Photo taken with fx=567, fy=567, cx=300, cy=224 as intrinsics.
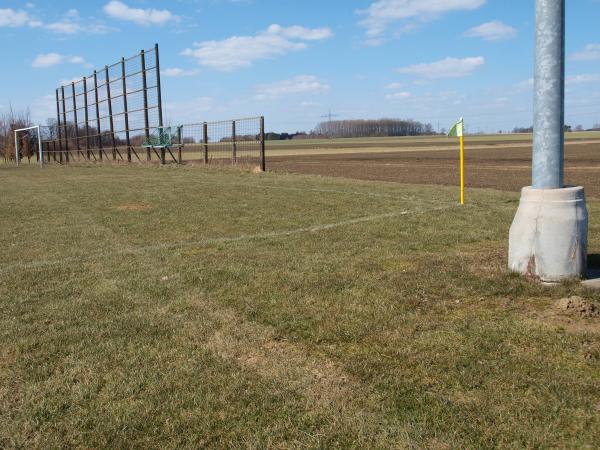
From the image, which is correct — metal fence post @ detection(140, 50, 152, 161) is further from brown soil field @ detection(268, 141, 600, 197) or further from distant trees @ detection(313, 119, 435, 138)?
distant trees @ detection(313, 119, 435, 138)

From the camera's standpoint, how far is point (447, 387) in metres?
3.30

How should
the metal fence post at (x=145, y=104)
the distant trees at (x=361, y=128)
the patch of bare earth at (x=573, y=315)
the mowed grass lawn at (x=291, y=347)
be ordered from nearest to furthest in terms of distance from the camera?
1. the mowed grass lawn at (x=291, y=347)
2. the patch of bare earth at (x=573, y=315)
3. the metal fence post at (x=145, y=104)
4. the distant trees at (x=361, y=128)

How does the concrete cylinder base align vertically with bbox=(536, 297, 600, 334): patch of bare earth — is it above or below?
above

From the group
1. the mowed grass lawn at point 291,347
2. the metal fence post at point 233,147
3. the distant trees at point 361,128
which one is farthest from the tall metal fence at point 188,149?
the distant trees at point 361,128

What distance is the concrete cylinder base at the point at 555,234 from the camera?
5.23 meters

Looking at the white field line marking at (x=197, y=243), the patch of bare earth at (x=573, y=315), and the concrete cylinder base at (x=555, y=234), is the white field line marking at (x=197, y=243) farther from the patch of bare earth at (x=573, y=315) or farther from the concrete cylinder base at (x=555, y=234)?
the patch of bare earth at (x=573, y=315)

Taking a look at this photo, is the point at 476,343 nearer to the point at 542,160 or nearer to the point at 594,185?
the point at 542,160

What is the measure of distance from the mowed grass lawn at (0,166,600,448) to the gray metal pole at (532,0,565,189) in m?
1.11

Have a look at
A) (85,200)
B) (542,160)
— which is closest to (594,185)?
(542,160)

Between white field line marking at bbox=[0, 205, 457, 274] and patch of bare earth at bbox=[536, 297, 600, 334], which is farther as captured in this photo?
white field line marking at bbox=[0, 205, 457, 274]

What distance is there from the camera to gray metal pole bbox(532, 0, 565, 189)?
211 inches

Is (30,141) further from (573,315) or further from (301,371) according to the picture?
(573,315)

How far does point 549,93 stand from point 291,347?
3566 mm

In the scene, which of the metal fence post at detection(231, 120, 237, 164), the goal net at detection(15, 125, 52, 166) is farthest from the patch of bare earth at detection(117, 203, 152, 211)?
the goal net at detection(15, 125, 52, 166)
